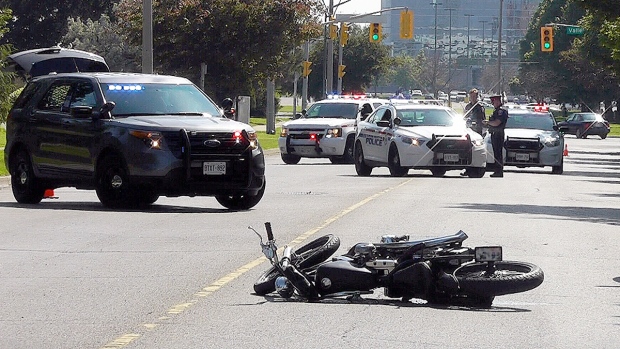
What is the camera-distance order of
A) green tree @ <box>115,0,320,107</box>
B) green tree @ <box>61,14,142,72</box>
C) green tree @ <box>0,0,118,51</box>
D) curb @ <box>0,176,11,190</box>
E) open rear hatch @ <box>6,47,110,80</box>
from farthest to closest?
green tree @ <box>0,0,118,51</box> → green tree @ <box>61,14,142,72</box> → green tree @ <box>115,0,320,107</box> → open rear hatch @ <box>6,47,110,80</box> → curb @ <box>0,176,11,190</box>

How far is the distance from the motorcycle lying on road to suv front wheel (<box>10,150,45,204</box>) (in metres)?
10.4

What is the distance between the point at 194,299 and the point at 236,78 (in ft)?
124

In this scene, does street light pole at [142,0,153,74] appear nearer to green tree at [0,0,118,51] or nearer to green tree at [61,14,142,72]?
green tree at [61,14,142,72]

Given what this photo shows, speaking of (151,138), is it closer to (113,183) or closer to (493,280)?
(113,183)

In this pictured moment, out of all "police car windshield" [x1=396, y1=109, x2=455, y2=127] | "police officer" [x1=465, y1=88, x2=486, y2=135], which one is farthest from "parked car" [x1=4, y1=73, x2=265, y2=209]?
"police officer" [x1=465, y1=88, x2=486, y2=135]

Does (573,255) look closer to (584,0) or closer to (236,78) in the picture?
(584,0)

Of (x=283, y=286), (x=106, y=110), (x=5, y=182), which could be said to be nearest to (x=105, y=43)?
(x=5, y=182)

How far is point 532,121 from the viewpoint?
3409 centimetres

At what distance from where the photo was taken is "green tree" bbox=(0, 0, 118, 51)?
251ft

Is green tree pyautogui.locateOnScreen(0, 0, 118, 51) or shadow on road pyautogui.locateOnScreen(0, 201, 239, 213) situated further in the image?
green tree pyautogui.locateOnScreen(0, 0, 118, 51)

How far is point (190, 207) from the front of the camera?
19828 millimetres

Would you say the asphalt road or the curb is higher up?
the asphalt road

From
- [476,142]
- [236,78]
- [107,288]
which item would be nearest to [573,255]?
[107,288]

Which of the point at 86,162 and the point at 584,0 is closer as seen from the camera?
the point at 86,162
